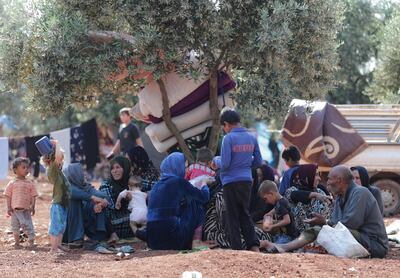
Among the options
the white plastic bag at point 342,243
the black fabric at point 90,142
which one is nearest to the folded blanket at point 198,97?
the white plastic bag at point 342,243

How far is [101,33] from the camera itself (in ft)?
33.7

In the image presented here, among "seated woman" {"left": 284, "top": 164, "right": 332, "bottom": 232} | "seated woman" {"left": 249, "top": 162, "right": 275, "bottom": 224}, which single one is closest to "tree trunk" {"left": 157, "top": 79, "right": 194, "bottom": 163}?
"seated woman" {"left": 249, "top": 162, "right": 275, "bottom": 224}

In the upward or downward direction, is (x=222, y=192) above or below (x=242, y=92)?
below

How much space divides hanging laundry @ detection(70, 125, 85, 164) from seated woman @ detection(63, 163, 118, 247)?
11.0 m

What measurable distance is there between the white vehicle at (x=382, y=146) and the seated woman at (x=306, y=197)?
5511 mm

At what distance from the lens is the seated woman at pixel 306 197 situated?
9750 millimetres

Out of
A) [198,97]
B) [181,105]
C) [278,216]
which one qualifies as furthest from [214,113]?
[278,216]

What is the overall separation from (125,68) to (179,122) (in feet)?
5.22

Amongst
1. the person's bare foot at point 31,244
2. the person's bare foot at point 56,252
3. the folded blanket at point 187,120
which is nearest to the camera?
the person's bare foot at point 56,252

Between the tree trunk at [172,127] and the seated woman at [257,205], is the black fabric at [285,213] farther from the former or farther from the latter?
the tree trunk at [172,127]

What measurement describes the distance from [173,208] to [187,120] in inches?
89.5

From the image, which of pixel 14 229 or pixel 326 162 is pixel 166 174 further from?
pixel 326 162

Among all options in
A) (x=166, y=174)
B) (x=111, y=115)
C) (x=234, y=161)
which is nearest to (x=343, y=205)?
(x=234, y=161)

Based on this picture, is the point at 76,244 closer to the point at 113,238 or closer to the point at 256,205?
the point at 113,238
